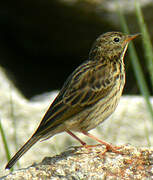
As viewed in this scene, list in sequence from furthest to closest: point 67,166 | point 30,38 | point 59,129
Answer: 1. point 30,38
2. point 59,129
3. point 67,166

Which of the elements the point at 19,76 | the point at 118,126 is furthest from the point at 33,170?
the point at 19,76

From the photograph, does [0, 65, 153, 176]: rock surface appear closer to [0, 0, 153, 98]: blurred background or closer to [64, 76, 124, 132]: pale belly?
[0, 0, 153, 98]: blurred background

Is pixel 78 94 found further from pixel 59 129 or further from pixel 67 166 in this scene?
pixel 67 166

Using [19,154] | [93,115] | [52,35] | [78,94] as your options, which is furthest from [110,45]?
[52,35]

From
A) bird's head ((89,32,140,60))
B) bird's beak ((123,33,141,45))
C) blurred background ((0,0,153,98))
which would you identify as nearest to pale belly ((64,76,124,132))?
bird's head ((89,32,140,60))

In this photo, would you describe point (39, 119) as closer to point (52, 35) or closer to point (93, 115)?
point (52, 35)

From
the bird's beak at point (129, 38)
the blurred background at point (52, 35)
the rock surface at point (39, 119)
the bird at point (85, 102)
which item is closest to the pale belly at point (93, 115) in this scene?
the bird at point (85, 102)

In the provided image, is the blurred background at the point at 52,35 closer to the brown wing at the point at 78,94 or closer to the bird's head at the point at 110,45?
the bird's head at the point at 110,45
